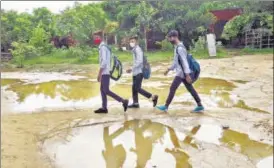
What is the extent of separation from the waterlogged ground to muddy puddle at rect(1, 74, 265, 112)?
2 cm

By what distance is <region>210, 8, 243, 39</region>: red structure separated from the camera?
2.47 meters

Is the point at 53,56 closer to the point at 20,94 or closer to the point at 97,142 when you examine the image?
the point at 97,142

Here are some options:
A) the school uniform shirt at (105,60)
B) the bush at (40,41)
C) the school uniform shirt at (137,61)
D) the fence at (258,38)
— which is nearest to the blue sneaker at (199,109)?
the school uniform shirt at (137,61)

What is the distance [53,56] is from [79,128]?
2219mm

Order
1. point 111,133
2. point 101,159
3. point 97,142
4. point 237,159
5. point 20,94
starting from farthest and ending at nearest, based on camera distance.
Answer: point 20,94 < point 111,133 < point 97,142 < point 237,159 < point 101,159

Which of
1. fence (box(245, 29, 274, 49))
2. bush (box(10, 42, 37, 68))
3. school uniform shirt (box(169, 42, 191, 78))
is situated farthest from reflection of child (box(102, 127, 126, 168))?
fence (box(245, 29, 274, 49))

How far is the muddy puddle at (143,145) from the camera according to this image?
3.45 m

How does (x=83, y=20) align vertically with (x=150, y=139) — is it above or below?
above

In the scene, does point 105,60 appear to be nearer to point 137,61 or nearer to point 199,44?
point 137,61

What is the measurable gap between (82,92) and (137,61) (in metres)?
2.33

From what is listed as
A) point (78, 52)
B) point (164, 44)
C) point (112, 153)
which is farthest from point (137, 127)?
point (78, 52)

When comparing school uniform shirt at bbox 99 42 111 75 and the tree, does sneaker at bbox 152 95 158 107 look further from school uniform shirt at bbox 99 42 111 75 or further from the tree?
the tree

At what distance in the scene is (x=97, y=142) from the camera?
161 inches

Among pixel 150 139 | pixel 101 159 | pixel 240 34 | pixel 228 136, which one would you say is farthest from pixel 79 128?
pixel 240 34
